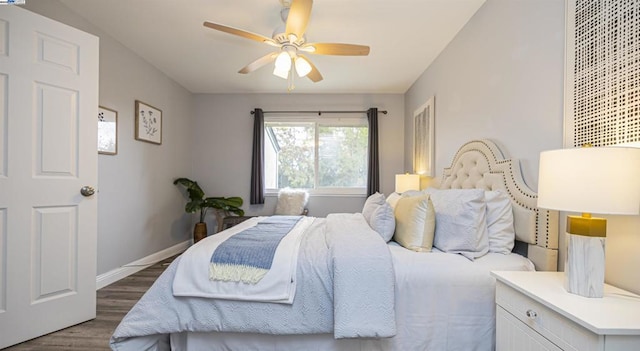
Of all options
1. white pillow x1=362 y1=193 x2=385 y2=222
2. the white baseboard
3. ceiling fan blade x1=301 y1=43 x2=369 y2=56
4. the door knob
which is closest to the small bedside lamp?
white pillow x1=362 y1=193 x2=385 y2=222

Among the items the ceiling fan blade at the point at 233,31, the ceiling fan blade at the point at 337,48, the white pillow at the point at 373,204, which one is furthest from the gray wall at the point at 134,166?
the white pillow at the point at 373,204

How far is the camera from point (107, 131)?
283cm

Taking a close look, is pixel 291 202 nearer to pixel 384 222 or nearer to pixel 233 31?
pixel 384 222

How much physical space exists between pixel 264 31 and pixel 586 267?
9.31ft

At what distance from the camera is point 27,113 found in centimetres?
182

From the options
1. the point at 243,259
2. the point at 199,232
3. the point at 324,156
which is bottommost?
the point at 199,232

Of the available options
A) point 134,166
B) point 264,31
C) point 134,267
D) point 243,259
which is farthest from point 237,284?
point 134,166

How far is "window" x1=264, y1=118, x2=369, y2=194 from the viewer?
15.1 feet

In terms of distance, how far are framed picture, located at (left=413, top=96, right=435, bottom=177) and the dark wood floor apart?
3304 millimetres

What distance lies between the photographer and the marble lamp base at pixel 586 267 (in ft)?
3.55

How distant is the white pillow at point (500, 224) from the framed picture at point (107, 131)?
338 centimetres

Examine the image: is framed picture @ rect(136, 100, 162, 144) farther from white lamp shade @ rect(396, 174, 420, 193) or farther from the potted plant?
white lamp shade @ rect(396, 174, 420, 193)

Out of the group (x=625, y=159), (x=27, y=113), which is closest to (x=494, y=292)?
(x=625, y=159)

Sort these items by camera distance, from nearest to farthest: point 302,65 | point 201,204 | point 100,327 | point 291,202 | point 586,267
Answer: point 586,267
point 100,327
point 302,65
point 201,204
point 291,202
